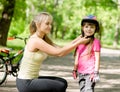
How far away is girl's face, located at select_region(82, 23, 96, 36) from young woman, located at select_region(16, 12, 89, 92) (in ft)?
3.30

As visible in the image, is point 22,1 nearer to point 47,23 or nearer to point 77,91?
point 77,91

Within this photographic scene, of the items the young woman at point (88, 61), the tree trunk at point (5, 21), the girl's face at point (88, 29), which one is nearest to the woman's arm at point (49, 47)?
the girl's face at point (88, 29)

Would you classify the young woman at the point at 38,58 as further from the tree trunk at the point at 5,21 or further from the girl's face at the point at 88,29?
the tree trunk at the point at 5,21

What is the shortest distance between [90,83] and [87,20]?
3.22 feet

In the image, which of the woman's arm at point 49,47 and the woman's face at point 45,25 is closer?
the woman's arm at point 49,47

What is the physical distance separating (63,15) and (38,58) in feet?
280

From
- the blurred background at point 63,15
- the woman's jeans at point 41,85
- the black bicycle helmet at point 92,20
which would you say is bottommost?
the blurred background at point 63,15

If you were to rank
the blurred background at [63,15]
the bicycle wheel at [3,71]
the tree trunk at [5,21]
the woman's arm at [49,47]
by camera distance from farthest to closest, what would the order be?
the blurred background at [63,15] → the tree trunk at [5,21] → the bicycle wheel at [3,71] → the woman's arm at [49,47]

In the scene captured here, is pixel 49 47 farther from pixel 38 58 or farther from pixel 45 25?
pixel 45 25

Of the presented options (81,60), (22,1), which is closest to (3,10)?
(22,1)

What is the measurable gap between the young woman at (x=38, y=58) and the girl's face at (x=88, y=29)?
101 centimetres

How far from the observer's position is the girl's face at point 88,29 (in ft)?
22.2

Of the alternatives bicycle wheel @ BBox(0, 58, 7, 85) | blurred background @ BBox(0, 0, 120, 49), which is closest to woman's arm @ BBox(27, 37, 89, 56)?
blurred background @ BBox(0, 0, 120, 49)

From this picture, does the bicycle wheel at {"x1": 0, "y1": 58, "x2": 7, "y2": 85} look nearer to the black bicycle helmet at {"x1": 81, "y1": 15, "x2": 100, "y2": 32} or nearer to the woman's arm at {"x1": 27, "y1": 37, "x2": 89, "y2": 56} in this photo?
the black bicycle helmet at {"x1": 81, "y1": 15, "x2": 100, "y2": 32}
